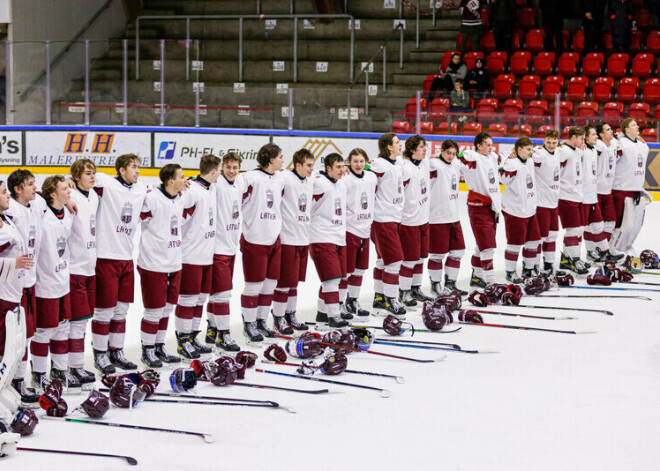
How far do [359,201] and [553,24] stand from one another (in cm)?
1107

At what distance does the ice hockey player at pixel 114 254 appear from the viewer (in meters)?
6.33

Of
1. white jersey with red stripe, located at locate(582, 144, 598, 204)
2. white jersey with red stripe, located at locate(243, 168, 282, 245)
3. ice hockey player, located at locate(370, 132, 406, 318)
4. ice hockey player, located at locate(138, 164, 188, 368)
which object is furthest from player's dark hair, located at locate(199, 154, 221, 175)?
white jersey with red stripe, located at locate(582, 144, 598, 204)

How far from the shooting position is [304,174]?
764 cm

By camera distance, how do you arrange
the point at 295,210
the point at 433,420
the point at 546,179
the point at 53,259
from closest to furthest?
the point at 433,420 → the point at 53,259 → the point at 295,210 → the point at 546,179

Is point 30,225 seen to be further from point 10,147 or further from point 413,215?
point 10,147

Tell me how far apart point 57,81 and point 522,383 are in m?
12.6

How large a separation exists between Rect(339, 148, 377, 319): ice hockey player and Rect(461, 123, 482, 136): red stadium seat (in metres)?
6.46

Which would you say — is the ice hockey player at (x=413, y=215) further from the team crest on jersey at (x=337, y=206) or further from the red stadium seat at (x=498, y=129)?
the red stadium seat at (x=498, y=129)

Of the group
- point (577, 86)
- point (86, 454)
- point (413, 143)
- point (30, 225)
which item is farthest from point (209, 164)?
point (577, 86)

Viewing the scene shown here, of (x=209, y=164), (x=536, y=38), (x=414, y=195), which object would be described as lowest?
(x=414, y=195)

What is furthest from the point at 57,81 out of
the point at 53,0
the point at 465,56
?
the point at 465,56

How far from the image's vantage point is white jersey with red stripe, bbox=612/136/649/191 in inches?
432

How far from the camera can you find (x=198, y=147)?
16.6m

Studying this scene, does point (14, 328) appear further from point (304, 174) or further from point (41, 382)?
point (304, 174)
